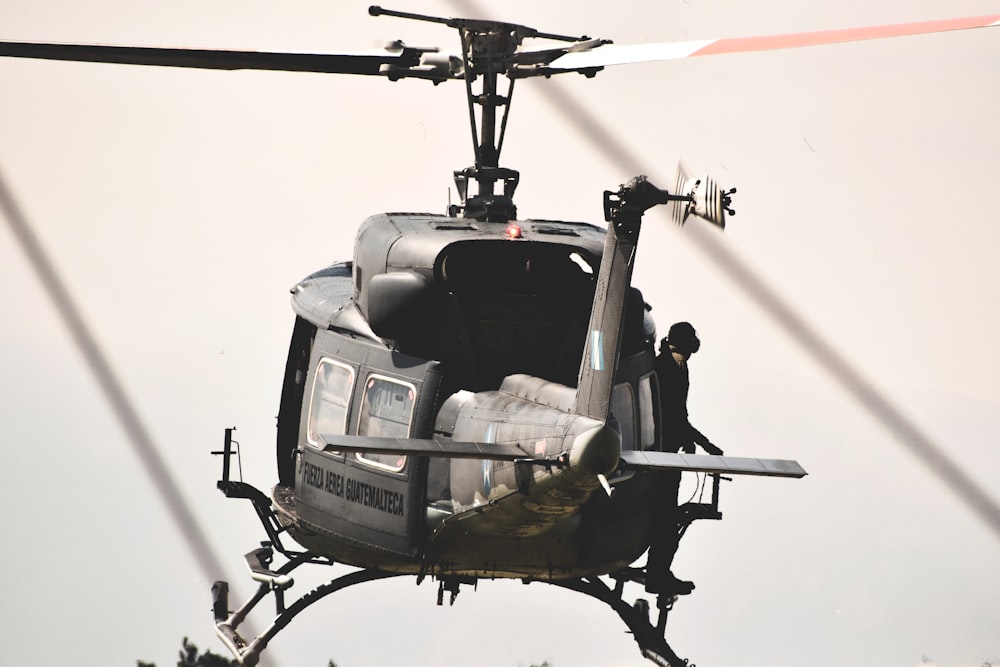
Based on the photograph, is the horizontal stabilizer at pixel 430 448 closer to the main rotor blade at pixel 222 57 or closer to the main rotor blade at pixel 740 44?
the main rotor blade at pixel 740 44

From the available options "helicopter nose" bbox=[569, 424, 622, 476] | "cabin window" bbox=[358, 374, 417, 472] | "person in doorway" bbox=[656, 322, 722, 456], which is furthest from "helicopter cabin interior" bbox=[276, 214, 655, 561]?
"helicopter nose" bbox=[569, 424, 622, 476]

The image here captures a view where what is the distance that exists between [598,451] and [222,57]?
586 centimetres

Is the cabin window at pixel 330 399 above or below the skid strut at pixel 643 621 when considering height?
above

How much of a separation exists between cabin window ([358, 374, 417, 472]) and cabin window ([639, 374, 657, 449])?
190cm

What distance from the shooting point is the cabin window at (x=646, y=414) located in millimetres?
13633

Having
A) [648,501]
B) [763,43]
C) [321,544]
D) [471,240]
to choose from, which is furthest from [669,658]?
[763,43]

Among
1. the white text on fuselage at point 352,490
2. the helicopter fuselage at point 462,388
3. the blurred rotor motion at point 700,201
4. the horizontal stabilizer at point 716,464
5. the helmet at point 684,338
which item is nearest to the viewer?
the blurred rotor motion at point 700,201

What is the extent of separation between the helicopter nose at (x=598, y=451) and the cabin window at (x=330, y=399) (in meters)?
3.22

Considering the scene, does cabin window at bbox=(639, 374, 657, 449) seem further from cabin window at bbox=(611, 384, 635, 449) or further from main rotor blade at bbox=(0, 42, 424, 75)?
main rotor blade at bbox=(0, 42, 424, 75)

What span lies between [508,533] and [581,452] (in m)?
1.92

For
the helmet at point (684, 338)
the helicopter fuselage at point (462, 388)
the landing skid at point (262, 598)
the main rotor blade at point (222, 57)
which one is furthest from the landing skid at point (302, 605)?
the main rotor blade at point (222, 57)

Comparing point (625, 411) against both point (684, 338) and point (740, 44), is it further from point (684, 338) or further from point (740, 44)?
point (740, 44)

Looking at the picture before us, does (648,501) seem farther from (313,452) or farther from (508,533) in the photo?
(313,452)

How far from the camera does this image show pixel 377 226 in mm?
13977
